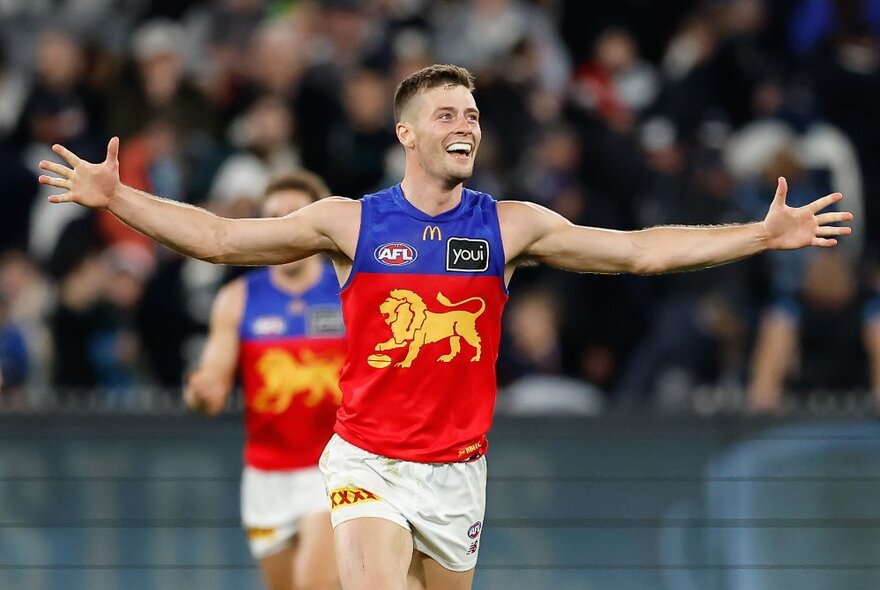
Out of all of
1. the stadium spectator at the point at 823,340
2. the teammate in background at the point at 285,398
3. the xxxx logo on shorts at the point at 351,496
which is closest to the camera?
the xxxx logo on shorts at the point at 351,496

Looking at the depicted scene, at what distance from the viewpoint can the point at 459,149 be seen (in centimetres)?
636

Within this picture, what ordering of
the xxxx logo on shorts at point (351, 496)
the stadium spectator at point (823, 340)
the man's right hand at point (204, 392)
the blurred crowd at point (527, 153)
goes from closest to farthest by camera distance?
the xxxx logo on shorts at point (351, 496), the man's right hand at point (204, 392), the stadium spectator at point (823, 340), the blurred crowd at point (527, 153)

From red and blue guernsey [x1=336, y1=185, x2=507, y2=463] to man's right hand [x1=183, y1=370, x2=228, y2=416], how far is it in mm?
1828

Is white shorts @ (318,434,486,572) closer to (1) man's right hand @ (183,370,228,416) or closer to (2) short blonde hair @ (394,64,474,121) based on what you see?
(2) short blonde hair @ (394,64,474,121)

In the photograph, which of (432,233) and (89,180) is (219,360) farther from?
(89,180)

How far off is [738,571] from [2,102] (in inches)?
279

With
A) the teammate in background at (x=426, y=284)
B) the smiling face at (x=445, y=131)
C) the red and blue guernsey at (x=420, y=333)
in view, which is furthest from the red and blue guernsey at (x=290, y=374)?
the smiling face at (x=445, y=131)

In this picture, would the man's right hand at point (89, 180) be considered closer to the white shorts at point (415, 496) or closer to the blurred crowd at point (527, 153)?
the white shorts at point (415, 496)

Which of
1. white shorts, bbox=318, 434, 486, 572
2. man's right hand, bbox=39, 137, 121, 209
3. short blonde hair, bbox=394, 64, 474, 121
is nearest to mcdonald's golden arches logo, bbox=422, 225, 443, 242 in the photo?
short blonde hair, bbox=394, 64, 474, 121

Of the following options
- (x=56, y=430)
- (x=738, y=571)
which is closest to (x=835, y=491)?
(x=738, y=571)

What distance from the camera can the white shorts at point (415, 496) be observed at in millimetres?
6258

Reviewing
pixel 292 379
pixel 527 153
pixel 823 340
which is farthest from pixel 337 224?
pixel 527 153

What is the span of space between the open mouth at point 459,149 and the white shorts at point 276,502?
2601mm

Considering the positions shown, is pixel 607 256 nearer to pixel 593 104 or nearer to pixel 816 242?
pixel 816 242
